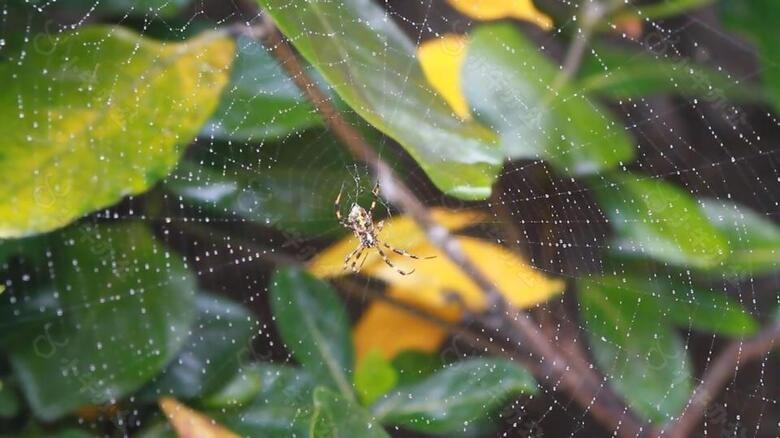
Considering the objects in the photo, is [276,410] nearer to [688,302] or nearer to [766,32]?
[688,302]

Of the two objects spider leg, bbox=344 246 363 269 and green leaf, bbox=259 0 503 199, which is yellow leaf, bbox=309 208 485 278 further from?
green leaf, bbox=259 0 503 199

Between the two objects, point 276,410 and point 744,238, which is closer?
point 276,410

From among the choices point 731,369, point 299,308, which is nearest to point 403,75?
point 299,308

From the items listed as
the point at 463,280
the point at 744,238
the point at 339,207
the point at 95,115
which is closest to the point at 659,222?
the point at 744,238

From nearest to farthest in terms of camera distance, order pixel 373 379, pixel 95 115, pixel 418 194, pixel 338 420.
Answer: pixel 338 420 < pixel 95 115 < pixel 373 379 < pixel 418 194

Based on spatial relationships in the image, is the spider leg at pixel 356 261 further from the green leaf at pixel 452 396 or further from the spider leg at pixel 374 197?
the green leaf at pixel 452 396
